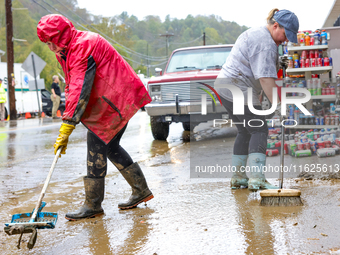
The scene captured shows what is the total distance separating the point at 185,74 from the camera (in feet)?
29.7

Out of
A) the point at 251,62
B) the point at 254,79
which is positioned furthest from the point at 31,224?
the point at 254,79

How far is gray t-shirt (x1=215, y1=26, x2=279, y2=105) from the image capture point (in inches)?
146

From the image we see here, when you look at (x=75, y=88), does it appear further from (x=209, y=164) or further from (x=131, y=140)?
(x=131, y=140)

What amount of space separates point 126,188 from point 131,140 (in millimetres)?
4726

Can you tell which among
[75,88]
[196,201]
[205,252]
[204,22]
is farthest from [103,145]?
[204,22]

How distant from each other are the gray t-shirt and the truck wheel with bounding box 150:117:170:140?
187 inches

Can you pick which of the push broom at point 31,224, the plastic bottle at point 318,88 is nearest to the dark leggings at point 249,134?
the plastic bottle at point 318,88

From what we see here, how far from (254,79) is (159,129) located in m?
4.98

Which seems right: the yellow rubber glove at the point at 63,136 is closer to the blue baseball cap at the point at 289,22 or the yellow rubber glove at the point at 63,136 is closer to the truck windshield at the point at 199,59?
the blue baseball cap at the point at 289,22

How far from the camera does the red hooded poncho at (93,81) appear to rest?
3.18 metres

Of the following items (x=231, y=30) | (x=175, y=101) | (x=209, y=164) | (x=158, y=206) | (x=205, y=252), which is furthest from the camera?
(x=231, y=30)

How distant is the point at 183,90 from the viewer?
874 centimetres

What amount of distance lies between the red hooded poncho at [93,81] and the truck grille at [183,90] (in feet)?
16.3

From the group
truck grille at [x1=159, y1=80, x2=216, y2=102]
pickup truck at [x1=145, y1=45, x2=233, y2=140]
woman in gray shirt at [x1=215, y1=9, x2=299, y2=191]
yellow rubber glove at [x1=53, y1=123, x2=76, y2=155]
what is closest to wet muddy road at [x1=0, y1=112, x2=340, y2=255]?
woman in gray shirt at [x1=215, y1=9, x2=299, y2=191]
